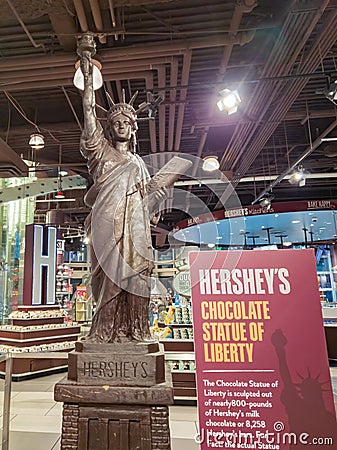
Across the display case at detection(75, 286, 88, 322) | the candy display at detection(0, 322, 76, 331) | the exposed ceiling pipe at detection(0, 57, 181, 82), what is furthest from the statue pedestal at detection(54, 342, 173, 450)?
the display case at detection(75, 286, 88, 322)

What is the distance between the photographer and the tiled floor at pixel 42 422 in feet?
10.7

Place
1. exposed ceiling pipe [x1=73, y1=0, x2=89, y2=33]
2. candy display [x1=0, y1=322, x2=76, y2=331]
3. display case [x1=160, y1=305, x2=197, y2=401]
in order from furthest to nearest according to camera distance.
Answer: candy display [x1=0, y1=322, x2=76, y2=331]
display case [x1=160, y1=305, x2=197, y2=401]
exposed ceiling pipe [x1=73, y1=0, x2=89, y2=33]

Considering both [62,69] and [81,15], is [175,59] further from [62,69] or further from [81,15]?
[62,69]

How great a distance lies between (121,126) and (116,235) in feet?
2.12

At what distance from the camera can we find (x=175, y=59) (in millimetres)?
3699

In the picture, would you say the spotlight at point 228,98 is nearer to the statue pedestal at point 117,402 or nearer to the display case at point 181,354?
the display case at point 181,354

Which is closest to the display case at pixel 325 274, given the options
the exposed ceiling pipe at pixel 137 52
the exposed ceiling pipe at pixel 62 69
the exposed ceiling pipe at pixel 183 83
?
the exposed ceiling pipe at pixel 183 83

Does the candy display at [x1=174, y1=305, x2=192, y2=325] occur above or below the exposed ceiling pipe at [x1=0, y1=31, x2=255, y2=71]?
below

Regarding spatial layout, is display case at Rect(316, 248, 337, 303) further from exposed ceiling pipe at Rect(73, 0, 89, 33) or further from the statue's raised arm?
the statue's raised arm

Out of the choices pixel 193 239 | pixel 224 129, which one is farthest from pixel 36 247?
pixel 193 239

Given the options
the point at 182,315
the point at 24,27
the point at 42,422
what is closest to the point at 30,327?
the point at 42,422

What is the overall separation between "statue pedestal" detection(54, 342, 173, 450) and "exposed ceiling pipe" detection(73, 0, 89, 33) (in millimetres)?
2804

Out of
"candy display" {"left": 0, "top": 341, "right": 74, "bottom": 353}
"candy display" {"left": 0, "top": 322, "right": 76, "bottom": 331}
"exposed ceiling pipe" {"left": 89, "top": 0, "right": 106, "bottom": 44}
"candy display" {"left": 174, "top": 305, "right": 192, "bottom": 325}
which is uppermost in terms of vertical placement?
"exposed ceiling pipe" {"left": 89, "top": 0, "right": 106, "bottom": 44}

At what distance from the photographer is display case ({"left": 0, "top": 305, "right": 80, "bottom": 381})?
20.0 ft
